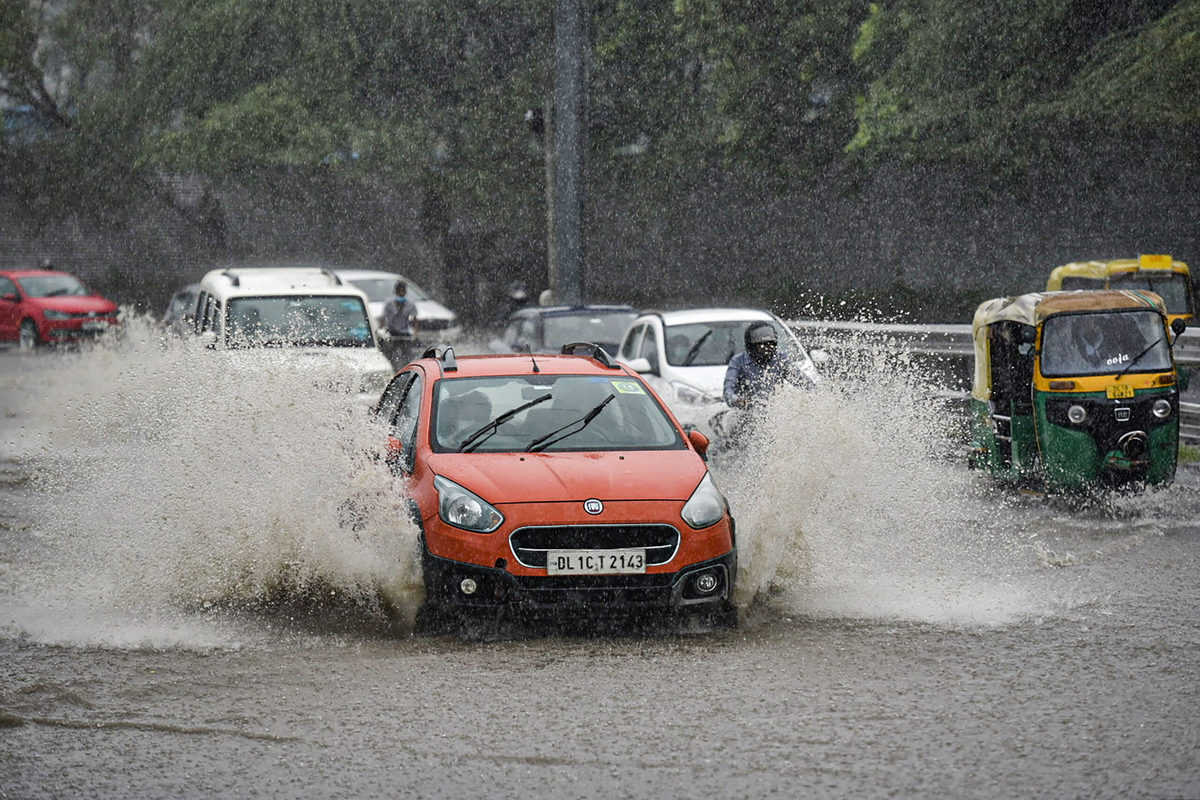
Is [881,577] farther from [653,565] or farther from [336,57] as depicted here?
[336,57]

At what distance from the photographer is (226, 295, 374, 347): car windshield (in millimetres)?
17172

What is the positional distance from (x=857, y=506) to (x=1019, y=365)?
12.5 feet

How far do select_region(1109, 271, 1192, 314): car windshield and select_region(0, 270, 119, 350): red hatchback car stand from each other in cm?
2046

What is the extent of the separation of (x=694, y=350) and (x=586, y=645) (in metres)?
9.10

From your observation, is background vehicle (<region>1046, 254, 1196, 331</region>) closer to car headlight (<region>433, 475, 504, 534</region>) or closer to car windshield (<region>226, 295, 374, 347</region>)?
car windshield (<region>226, 295, 374, 347</region>)

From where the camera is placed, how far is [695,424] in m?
15.6

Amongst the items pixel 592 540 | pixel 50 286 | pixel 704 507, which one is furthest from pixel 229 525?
pixel 50 286

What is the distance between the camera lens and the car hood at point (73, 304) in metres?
35.6

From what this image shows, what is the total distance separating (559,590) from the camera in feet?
26.5

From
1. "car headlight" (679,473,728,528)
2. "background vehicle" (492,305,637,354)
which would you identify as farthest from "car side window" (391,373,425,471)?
"background vehicle" (492,305,637,354)

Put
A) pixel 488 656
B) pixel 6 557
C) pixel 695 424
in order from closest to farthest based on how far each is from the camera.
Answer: pixel 488 656 < pixel 6 557 < pixel 695 424

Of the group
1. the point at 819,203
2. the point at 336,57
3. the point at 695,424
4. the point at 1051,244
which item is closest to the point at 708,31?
the point at 819,203

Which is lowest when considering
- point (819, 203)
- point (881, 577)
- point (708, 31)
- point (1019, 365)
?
point (881, 577)

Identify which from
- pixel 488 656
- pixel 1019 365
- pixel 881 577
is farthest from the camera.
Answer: pixel 1019 365
